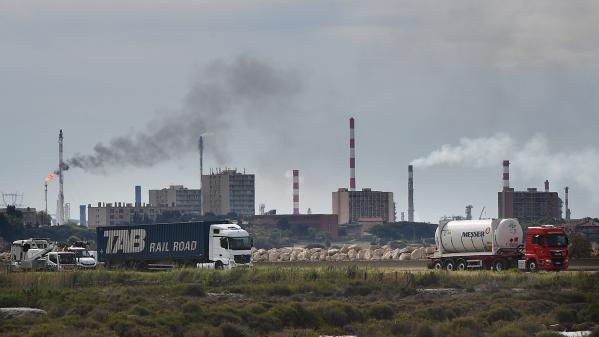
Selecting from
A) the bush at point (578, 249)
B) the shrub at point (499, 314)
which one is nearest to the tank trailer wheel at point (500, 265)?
the bush at point (578, 249)

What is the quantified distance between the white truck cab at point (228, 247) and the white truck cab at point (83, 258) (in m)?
9.22

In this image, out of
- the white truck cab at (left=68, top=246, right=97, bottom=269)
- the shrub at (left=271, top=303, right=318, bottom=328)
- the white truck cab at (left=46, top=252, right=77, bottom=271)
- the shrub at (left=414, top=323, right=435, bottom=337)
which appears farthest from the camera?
the white truck cab at (left=68, top=246, right=97, bottom=269)

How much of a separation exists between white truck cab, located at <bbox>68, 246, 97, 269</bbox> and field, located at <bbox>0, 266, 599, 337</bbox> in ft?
46.9

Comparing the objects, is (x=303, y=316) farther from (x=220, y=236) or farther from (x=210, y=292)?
(x=220, y=236)

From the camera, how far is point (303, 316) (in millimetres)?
50219

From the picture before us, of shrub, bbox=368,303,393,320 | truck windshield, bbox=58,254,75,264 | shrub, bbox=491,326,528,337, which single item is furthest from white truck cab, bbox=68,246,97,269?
shrub, bbox=491,326,528,337

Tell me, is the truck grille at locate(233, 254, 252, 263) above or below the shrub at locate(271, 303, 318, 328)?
above

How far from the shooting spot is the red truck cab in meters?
74.2

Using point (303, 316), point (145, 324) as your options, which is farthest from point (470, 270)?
point (145, 324)

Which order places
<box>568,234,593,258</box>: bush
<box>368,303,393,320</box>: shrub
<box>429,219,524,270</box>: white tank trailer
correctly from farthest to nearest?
<box>568,234,593,258</box>: bush, <box>429,219,524,270</box>: white tank trailer, <box>368,303,393,320</box>: shrub

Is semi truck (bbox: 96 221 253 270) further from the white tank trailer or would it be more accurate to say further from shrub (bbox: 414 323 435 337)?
shrub (bbox: 414 323 435 337)

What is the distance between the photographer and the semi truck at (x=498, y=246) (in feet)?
245

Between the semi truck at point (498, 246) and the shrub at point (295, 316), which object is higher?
the semi truck at point (498, 246)

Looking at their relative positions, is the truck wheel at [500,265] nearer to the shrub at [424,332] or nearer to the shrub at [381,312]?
the shrub at [381,312]
